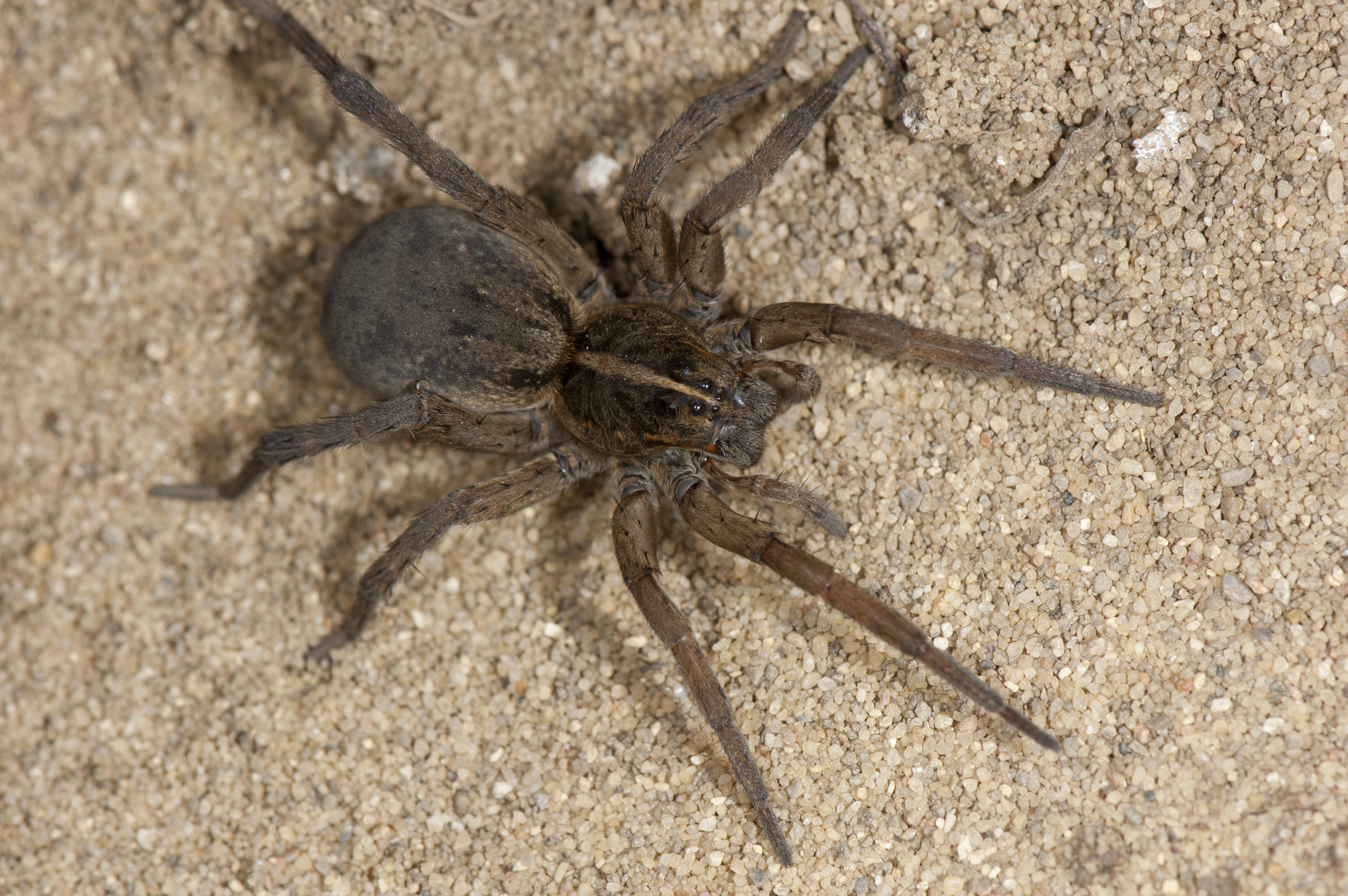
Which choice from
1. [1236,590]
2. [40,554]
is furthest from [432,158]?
[1236,590]

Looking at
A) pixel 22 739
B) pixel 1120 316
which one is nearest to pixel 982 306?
pixel 1120 316

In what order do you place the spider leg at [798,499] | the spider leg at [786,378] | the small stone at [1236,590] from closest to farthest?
the small stone at [1236,590] < the spider leg at [798,499] < the spider leg at [786,378]

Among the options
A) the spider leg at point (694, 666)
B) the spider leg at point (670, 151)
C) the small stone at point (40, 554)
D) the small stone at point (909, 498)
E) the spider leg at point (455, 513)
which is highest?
the spider leg at point (670, 151)

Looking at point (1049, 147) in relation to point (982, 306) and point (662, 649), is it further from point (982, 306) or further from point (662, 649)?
point (662, 649)

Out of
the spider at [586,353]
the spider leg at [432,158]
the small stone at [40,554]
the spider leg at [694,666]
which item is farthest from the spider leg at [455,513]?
the small stone at [40,554]

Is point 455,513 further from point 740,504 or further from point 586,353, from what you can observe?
point 740,504

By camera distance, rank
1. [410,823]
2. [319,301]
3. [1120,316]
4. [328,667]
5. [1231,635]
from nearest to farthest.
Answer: [1231,635] < [1120,316] < [410,823] < [328,667] < [319,301]

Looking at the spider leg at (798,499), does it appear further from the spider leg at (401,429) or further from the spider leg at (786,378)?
the spider leg at (401,429)
